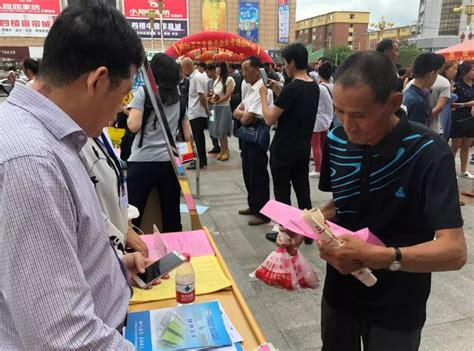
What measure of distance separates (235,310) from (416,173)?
833 mm

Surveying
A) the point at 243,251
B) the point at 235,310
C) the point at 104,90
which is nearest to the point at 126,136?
the point at 243,251

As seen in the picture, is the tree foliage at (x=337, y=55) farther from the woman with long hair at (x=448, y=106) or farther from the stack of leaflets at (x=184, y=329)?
the stack of leaflets at (x=184, y=329)

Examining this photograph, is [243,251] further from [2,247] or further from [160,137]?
[2,247]

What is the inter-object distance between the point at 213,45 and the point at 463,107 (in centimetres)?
633

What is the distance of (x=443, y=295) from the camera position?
296 centimetres

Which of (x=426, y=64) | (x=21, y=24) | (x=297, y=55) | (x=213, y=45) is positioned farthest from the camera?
(x=21, y=24)

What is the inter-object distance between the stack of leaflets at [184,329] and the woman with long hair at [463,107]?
5317mm

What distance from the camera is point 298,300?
2.89m

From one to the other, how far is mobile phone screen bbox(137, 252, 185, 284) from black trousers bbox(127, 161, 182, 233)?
5.36 ft

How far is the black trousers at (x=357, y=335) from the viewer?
1.39 m

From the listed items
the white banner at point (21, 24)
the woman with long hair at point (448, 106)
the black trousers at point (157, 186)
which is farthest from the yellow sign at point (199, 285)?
the white banner at point (21, 24)

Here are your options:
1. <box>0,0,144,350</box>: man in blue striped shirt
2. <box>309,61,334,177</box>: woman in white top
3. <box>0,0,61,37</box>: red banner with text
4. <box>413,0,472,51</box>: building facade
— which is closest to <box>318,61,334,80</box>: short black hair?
<box>309,61,334,177</box>: woman in white top

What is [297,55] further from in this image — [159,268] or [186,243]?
[159,268]

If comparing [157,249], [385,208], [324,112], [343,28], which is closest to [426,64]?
[324,112]
